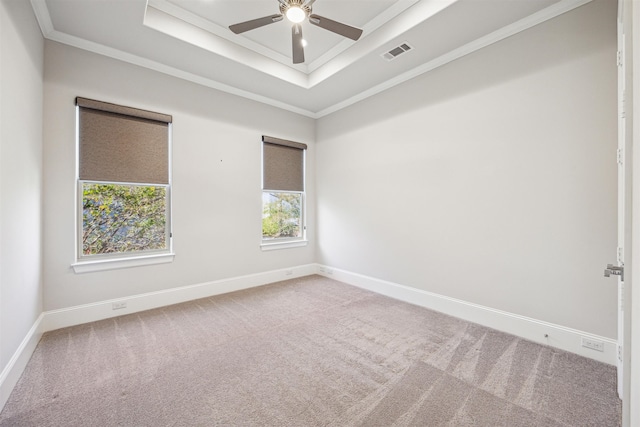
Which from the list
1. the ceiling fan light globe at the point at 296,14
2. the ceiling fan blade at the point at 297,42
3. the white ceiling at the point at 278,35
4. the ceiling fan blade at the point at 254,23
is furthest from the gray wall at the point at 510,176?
the ceiling fan blade at the point at 254,23

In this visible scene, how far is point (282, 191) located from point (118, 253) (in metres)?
2.52

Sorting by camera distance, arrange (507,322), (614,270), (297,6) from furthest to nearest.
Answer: (507,322), (297,6), (614,270)

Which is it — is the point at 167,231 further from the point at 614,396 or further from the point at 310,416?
the point at 614,396

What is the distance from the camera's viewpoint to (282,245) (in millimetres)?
4629

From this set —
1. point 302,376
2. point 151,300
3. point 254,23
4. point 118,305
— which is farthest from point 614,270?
point 118,305

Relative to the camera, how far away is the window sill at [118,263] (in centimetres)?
288

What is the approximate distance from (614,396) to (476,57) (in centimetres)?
325

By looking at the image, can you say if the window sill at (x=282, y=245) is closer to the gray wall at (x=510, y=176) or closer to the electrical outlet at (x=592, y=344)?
the gray wall at (x=510, y=176)

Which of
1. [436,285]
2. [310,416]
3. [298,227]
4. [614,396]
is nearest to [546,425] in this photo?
[614,396]

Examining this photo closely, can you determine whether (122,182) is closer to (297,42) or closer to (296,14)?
(297,42)

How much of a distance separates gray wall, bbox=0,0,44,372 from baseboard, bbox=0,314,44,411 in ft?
0.18

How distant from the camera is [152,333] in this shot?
8.84 feet

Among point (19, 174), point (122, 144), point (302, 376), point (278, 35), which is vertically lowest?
point (302, 376)

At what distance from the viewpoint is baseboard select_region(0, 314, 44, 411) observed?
1.72 meters
